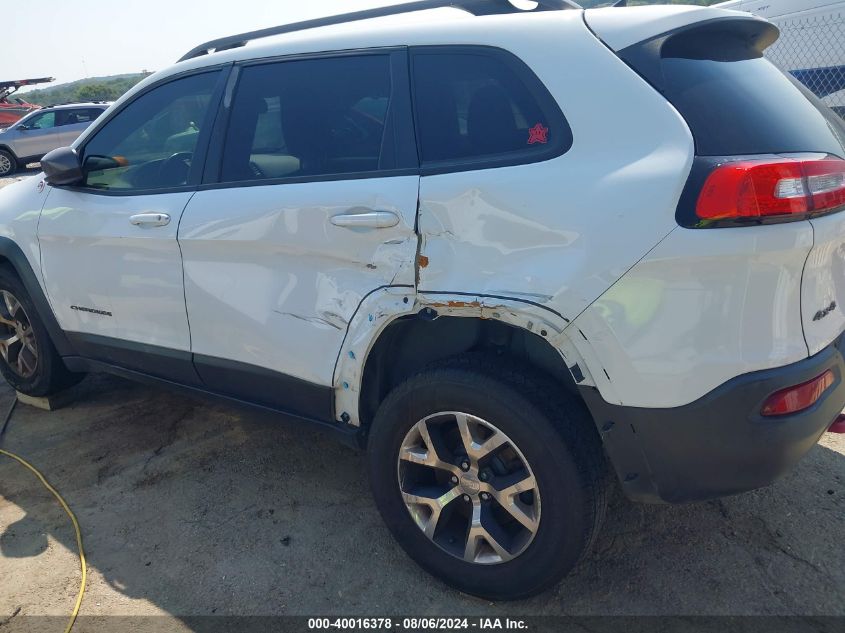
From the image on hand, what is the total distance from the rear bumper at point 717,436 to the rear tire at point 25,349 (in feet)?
10.5

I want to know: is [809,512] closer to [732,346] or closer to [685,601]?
[685,601]

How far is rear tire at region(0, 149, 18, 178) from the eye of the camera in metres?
16.8

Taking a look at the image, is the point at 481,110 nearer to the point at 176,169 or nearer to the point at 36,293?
the point at 176,169

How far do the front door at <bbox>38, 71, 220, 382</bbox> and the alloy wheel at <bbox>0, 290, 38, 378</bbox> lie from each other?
19.4 inches

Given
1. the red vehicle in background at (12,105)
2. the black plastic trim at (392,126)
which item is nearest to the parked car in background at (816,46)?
the black plastic trim at (392,126)

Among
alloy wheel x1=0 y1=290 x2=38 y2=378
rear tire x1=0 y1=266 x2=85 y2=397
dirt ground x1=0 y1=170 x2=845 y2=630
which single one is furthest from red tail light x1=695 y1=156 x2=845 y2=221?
alloy wheel x1=0 y1=290 x2=38 y2=378

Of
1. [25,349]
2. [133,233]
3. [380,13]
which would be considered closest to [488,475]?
[380,13]

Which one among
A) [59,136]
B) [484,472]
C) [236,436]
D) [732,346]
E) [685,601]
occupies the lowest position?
[59,136]

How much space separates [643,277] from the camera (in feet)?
6.33

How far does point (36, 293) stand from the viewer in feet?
12.4

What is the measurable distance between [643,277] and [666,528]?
4.28 ft

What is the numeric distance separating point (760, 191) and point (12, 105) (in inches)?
912

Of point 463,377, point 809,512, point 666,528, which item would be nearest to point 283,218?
point 463,377

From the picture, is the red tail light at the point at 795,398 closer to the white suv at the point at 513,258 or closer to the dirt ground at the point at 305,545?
the white suv at the point at 513,258
